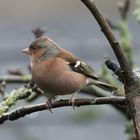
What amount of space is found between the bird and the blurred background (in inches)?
21.1

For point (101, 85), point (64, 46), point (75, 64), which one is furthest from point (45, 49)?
point (64, 46)

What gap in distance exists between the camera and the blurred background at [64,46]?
681cm

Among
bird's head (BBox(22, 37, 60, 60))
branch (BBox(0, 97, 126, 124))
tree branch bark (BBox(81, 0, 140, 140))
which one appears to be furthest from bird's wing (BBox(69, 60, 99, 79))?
tree branch bark (BBox(81, 0, 140, 140))

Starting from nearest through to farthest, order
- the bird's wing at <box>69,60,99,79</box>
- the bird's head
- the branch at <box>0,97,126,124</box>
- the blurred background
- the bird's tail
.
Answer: the branch at <box>0,97,126,124</box>, the bird's tail, the bird's wing at <box>69,60,99,79</box>, the bird's head, the blurred background

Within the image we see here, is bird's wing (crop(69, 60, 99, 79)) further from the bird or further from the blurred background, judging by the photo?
the blurred background

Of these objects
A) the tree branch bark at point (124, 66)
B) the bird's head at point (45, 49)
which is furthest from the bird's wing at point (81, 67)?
the tree branch bark at point (124, 66)

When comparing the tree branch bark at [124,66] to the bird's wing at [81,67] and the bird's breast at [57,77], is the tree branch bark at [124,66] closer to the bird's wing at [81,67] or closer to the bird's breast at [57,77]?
the bird's breast at [57,77]

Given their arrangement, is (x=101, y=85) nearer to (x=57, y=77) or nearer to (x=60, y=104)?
(x=57, y=77)

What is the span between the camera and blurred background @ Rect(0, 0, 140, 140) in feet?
22.4

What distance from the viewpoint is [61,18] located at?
10734mm

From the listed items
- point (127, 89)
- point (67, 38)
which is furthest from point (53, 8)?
point (127, 89)

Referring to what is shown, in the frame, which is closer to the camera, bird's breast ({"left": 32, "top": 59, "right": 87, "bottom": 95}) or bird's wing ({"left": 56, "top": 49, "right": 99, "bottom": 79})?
bird's breast ({"left": 32, "top": 59, "right": 87, "bottom": 95})

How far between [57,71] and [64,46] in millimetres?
4225

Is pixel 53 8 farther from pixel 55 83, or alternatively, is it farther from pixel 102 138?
pixel 55 83
